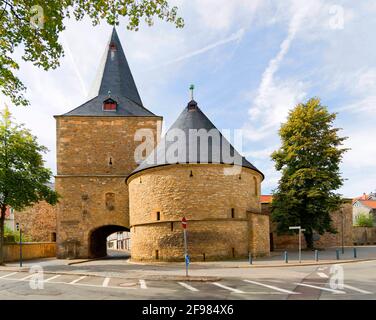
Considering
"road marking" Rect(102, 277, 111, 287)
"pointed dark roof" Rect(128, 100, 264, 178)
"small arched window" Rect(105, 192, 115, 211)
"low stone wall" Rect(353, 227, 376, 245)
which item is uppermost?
"pointed dark roof" Rect(128, 100, 264, 178)

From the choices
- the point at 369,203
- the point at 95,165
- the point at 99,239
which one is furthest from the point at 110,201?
the point at 369,203

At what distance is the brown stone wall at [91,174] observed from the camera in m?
28.8

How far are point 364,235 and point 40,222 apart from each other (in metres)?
38.8

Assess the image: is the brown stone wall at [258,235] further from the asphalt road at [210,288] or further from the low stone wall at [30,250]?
the low stone wall at [30,250]

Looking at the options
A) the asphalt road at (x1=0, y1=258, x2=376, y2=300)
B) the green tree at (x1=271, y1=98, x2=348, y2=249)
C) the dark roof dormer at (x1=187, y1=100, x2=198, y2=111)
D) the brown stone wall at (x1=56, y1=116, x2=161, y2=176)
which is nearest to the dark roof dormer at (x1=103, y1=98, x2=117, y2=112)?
the brown stone wall at (x1=56, y1=116, x2=161, y2=176)

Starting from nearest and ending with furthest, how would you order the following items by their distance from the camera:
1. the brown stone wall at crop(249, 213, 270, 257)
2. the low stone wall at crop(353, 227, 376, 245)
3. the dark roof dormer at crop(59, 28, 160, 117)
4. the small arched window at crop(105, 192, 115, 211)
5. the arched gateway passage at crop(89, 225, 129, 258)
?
the brown stone wall at crop(249, 213, 270, 257) → the small arched window at crop(105, 192, 115, 211) → the arched gateway passage at crop(89, 225, 129, 258) → the dark roof dormer at crop(59, 28, 160, 117) → the low stone wall at crop(353, 227, 376, 245)

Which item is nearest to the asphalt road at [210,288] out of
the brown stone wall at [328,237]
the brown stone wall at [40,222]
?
the brown stone wall at [328,237]

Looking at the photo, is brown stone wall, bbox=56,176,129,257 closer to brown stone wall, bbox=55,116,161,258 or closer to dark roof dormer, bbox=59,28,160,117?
brown stone wall, bbox=55,116,161,258

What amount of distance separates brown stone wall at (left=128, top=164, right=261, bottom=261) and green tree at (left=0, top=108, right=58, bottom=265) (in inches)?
264

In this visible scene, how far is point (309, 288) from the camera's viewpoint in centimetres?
1028

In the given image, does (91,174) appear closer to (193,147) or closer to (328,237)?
(193,147)

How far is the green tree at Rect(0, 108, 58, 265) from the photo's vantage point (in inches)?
848

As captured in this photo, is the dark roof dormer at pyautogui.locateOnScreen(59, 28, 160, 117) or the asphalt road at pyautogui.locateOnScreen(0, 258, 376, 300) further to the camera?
the dark roof dormer at pyautogui.locateOnScreen(59, 28, 160, 117)
